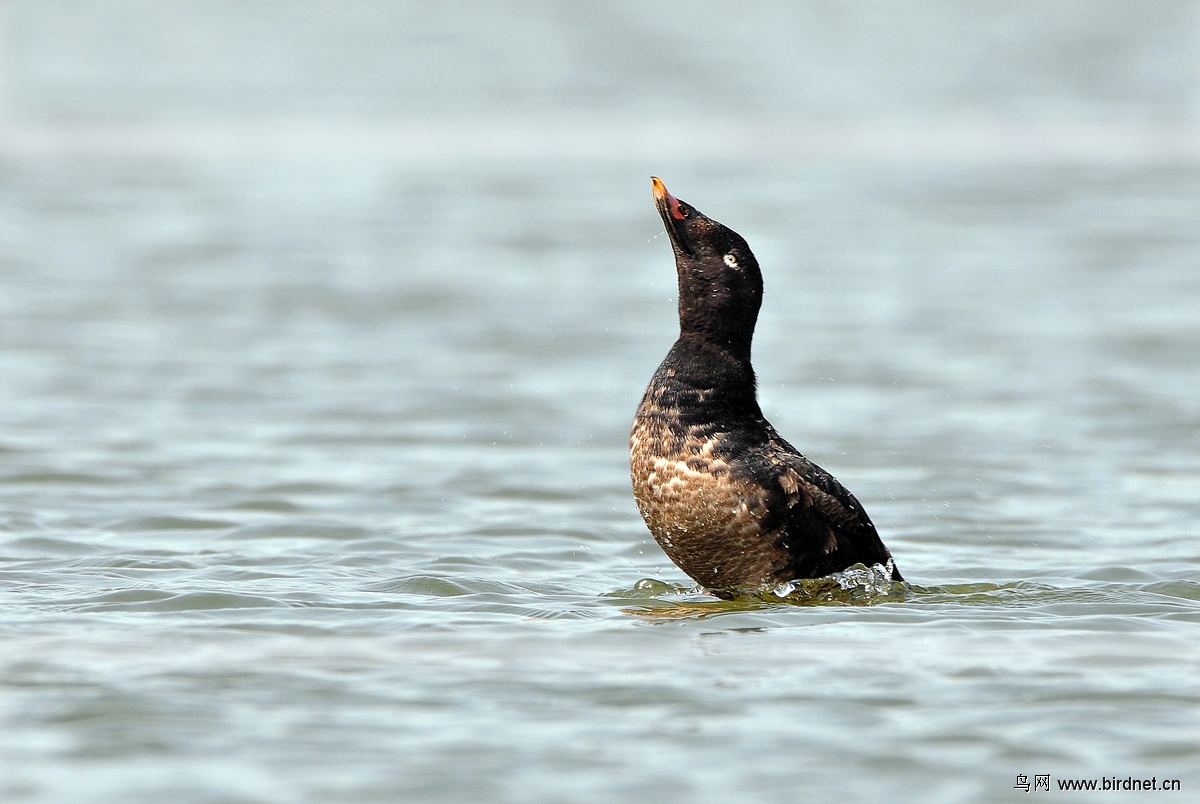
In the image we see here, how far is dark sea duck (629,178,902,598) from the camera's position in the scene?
24.1 ft

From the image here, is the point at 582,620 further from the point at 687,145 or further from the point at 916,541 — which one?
the point at 687,145

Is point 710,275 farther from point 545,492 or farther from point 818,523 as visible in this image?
point 545,492

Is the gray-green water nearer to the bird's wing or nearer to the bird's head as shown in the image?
the bird's wing

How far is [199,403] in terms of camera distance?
13.3 metres

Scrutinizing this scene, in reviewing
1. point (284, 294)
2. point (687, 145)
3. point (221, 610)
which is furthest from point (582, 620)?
point (687, 145)

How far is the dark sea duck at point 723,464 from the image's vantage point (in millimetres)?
7340

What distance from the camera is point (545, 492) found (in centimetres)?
1082

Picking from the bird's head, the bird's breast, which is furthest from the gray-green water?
the bird's head

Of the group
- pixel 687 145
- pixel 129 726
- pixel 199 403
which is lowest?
pixel 129 726

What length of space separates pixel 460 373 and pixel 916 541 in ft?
19.2

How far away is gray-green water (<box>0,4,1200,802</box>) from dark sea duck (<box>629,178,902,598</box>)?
27 centimetres

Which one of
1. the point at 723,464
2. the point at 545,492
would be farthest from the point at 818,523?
the point at 545,492

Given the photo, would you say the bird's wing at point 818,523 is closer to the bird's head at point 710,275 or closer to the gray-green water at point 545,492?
the gray-green water at point 545,492

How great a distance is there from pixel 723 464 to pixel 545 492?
11.6 ft
